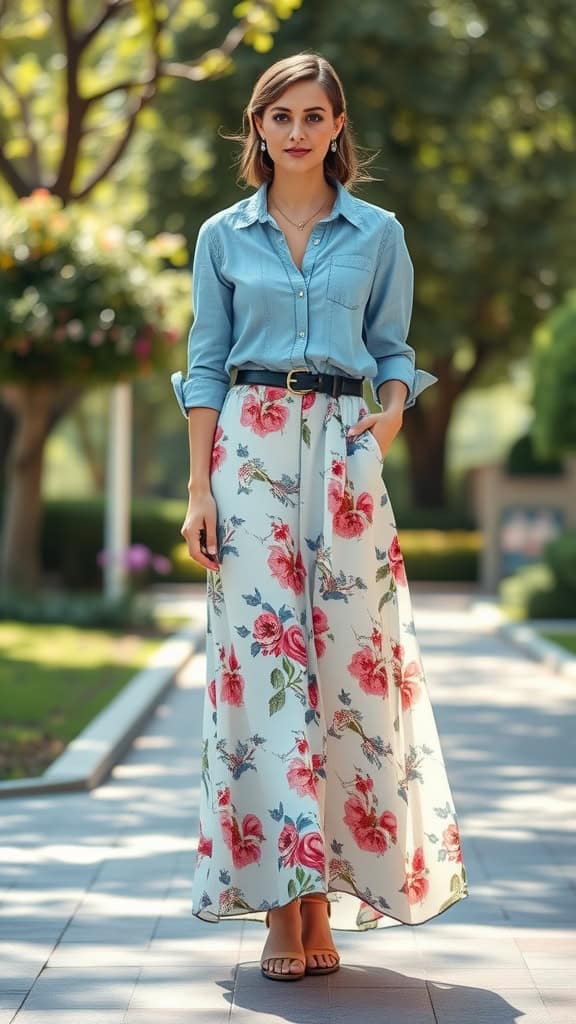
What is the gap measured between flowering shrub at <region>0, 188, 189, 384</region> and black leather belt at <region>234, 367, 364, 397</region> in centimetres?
1097

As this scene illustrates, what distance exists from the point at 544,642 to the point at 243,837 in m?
12.2

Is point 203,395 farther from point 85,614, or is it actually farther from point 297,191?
point 85,614

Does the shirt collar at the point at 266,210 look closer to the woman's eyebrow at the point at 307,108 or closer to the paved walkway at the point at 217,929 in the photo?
the woman's eyebrow at the point at 307,108

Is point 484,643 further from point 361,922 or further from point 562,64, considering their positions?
point 361,922

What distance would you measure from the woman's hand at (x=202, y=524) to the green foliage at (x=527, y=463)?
22.9 meters

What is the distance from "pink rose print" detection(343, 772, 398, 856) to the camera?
4.29m

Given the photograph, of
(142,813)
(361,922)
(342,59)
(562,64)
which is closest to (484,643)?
(342,59)

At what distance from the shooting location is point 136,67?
23.2 meters

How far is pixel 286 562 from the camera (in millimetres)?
4273

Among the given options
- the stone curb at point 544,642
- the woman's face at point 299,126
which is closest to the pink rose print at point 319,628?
the woman's face at point 299,126

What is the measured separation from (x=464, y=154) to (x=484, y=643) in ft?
27.3

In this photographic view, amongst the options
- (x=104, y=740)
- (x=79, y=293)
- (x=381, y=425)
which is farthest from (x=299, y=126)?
(x=79, y=293)

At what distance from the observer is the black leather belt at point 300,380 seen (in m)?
4.34

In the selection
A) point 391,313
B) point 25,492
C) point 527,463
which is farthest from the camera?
point 527,463
